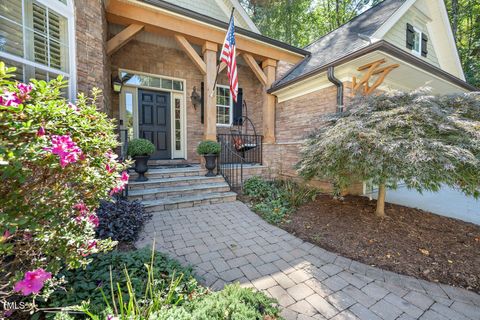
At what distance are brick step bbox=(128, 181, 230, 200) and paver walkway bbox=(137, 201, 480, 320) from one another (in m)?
0.88

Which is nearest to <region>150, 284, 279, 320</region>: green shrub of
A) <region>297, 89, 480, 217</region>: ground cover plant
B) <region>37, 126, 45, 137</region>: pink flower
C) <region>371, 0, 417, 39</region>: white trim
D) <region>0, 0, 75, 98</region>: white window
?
<region>37, 126, 45, 137</region>: pink flower

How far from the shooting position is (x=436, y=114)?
9.50 feet

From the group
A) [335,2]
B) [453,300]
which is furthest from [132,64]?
[335,2]

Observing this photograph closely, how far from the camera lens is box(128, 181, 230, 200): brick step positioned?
4149 millimetres

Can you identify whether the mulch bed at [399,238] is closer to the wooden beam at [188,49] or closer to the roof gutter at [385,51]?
the roof gutter at [385,51]

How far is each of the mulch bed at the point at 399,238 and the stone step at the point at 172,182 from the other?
2.15m

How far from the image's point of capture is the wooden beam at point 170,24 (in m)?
4.34

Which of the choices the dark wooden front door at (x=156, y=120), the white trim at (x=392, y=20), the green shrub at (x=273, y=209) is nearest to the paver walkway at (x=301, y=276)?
the green shrub at (x=273, y=209)

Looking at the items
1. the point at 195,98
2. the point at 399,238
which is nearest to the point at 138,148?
the point at 195,98

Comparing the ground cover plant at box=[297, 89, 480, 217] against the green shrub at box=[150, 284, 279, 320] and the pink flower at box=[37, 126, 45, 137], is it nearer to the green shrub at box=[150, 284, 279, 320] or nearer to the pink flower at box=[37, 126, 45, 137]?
the green shrub at box=[150, 284, 279, 320]

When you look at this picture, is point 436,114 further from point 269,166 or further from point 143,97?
point 143,97

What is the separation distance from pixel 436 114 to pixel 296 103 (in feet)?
11.2

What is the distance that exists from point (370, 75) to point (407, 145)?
2.53 meters

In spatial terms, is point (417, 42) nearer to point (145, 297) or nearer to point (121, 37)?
point (121, 37)
